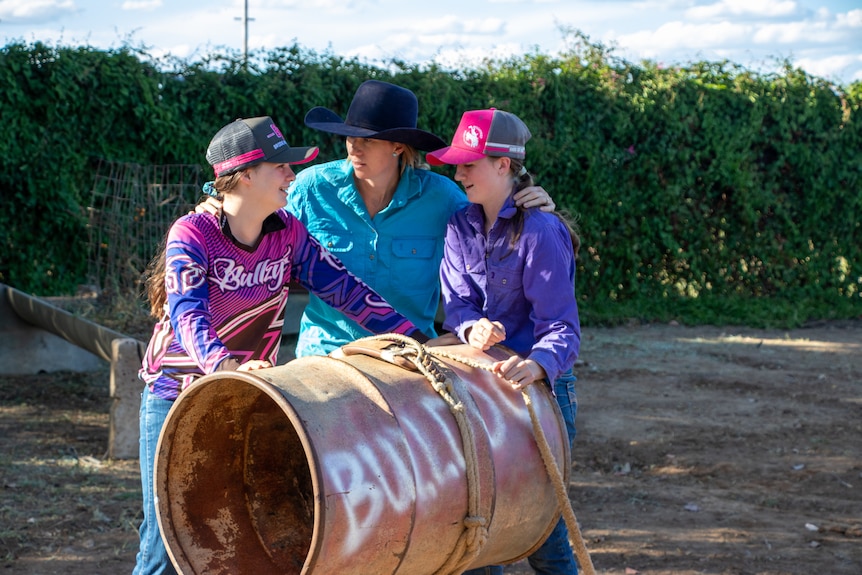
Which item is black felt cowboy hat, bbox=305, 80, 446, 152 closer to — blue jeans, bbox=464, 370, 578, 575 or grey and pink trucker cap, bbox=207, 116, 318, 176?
grey and pink trucker cap, bbox=207, 116, 318, 176

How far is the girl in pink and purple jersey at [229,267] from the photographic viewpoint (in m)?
2.74

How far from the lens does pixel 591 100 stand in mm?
10758

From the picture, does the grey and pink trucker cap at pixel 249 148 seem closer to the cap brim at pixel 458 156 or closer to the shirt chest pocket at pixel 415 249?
the cap brim at pixel 458 156

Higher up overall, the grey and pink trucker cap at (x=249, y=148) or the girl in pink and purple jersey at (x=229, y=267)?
the grey and pink trucker cap at (x=249, y=148)

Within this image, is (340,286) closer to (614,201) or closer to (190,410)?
(190,410)

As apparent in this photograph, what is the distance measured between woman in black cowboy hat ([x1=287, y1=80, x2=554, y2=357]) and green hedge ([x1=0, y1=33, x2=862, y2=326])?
19.4 feet

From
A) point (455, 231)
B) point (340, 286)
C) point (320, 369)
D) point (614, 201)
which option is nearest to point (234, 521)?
point (320, 369)

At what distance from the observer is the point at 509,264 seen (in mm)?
2998

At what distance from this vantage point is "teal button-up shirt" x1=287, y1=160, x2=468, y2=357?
3262mm

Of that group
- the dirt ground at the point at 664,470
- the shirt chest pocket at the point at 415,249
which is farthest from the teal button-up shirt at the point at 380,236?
the dirt ground at the point at 664,470

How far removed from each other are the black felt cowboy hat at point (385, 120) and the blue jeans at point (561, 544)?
0.89 meters

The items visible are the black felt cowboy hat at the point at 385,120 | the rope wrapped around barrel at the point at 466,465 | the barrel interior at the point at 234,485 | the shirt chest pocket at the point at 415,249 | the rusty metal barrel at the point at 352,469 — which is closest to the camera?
the rusty metal barrel at the point at 352,469

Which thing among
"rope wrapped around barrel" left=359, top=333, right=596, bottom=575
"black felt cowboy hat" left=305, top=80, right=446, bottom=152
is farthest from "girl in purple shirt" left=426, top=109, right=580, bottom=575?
"rope wrapped around barrel" left=359, top=333, right=596, bottom=575

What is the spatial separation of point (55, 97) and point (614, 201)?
5760 mm
